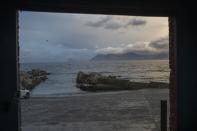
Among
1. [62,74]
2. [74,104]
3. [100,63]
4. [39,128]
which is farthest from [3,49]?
[100,63]

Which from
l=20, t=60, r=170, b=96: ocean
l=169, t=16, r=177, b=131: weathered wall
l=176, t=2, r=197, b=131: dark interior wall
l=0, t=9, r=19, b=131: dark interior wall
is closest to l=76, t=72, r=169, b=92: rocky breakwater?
l=20, t=60, r=170, b=96: ocean

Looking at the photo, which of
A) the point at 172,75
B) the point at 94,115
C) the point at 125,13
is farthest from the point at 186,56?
the point at 94,115

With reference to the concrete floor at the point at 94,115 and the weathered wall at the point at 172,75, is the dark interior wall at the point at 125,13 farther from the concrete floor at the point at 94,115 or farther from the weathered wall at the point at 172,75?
the concrete floor at the point at 94,115

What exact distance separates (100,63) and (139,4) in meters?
35.9

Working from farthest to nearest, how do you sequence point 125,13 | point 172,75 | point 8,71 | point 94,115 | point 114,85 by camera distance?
1. point 114,85
2. point 94,115
3. point 172,75
4. point 125,13
5. point 8,71

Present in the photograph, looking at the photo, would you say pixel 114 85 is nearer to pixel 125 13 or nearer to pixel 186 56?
pixel 186 56

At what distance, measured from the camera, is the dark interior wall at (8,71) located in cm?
489

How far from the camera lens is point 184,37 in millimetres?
5516

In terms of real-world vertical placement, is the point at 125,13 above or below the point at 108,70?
above

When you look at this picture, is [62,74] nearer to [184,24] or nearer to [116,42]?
[116,42]

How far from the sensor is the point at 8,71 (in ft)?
16.1

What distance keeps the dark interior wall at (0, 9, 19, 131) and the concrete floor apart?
5822 mm

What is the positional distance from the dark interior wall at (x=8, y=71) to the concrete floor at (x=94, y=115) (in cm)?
582

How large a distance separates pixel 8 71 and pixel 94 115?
1140cm
